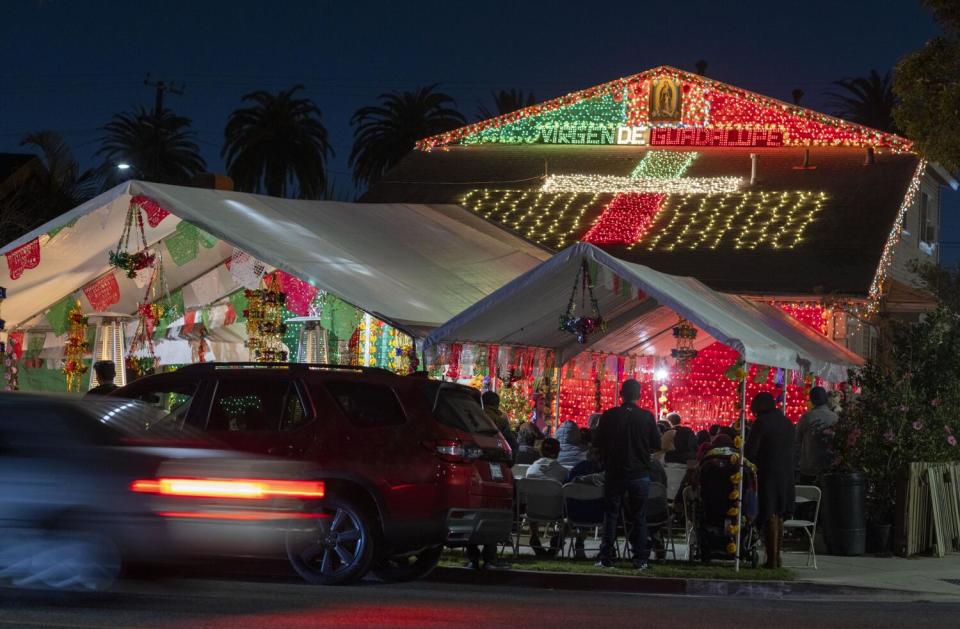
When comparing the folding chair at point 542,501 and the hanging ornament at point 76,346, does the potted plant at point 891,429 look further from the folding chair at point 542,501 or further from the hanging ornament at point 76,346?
the hanging ornament at point 76,346

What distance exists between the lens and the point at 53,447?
1049 centimetres

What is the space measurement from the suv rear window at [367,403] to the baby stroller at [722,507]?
406 cm

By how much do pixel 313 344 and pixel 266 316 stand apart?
0.90 meters

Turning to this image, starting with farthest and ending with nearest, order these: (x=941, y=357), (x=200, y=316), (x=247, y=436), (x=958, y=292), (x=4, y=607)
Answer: (x=958, y=292)
(x=200, y=316)
(x=941, y=357)
(x=247, y=436)
(x=4, y=607)

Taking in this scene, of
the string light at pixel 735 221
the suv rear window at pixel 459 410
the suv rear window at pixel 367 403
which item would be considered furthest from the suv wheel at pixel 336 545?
the string light at pixel 735 221

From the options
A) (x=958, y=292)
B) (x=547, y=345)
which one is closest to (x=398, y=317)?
(x=547, y=345)

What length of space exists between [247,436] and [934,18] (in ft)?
57.5

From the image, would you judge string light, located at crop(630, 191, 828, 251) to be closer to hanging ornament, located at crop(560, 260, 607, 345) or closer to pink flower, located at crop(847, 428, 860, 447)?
hanging ornament, located at crop(560, 260, 607, 345)

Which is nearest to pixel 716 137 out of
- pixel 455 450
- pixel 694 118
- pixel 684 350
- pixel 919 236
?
pixel 694 118

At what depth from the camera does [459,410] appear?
13805mm

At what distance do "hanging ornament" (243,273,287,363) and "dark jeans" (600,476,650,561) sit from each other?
7.72m

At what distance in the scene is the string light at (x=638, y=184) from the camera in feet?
105

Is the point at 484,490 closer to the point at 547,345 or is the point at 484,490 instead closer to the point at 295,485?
the point at 295,485

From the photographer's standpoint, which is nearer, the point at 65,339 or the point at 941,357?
the point at 941,357
